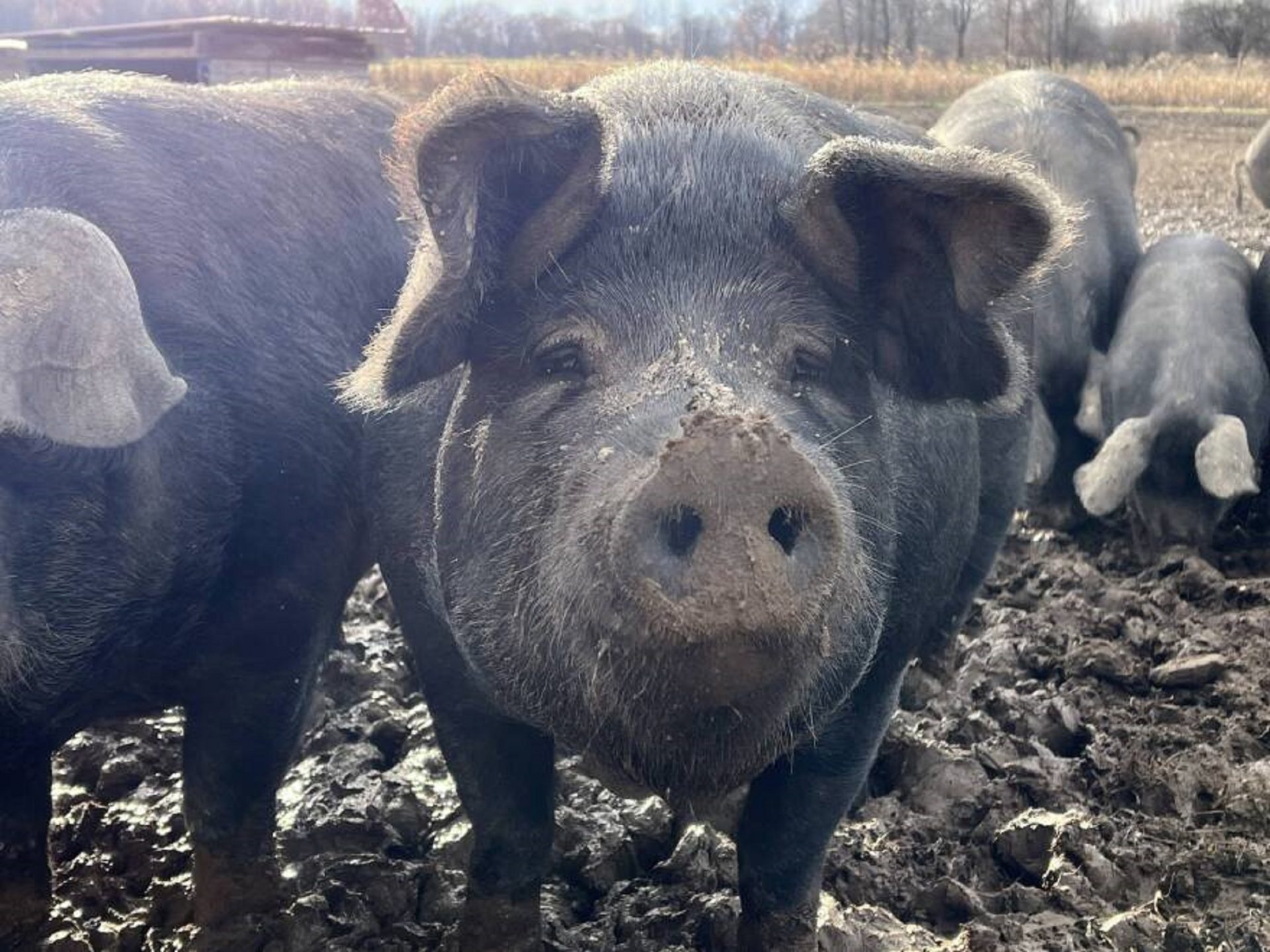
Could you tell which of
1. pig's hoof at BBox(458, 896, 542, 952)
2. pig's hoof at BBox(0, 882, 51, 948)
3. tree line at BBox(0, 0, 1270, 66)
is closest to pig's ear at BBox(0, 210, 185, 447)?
pig's hoof at BBox(458, 896, 542, 952)

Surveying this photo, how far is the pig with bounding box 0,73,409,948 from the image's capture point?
8.23 ft

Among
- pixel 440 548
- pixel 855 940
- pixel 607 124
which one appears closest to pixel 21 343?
pixel 440 548

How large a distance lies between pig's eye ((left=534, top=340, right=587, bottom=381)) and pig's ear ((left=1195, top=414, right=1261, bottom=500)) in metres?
4.17

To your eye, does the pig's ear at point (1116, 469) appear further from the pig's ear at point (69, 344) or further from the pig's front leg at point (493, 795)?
the pig's ear at point (69, 344)

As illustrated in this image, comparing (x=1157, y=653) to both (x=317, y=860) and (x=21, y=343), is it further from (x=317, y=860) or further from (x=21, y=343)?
(x=21, y=343)

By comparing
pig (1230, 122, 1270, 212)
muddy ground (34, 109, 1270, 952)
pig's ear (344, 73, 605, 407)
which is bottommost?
muddy ground (34, 109, 1270, 952)

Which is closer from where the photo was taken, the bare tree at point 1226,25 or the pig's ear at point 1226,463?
the pig's ear at point 1226,463

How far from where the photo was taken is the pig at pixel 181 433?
2.51m

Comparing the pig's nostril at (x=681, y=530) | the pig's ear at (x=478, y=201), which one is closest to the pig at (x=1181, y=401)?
the pig's ear at (x=478, y=201)

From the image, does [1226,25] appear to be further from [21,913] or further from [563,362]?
[21,913]

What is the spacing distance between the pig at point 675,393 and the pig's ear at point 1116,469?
320 cm

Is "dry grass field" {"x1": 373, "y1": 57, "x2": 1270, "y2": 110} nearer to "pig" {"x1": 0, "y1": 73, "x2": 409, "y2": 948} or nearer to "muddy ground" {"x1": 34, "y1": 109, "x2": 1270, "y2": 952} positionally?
"muddy ground" {"x1": 34, "y1": 109, "x2": 1270, "y2": 952}

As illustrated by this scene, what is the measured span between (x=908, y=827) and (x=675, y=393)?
2005 mm

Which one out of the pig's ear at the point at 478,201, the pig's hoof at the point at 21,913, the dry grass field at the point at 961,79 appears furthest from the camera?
the dry grass field at the point at 961,79
